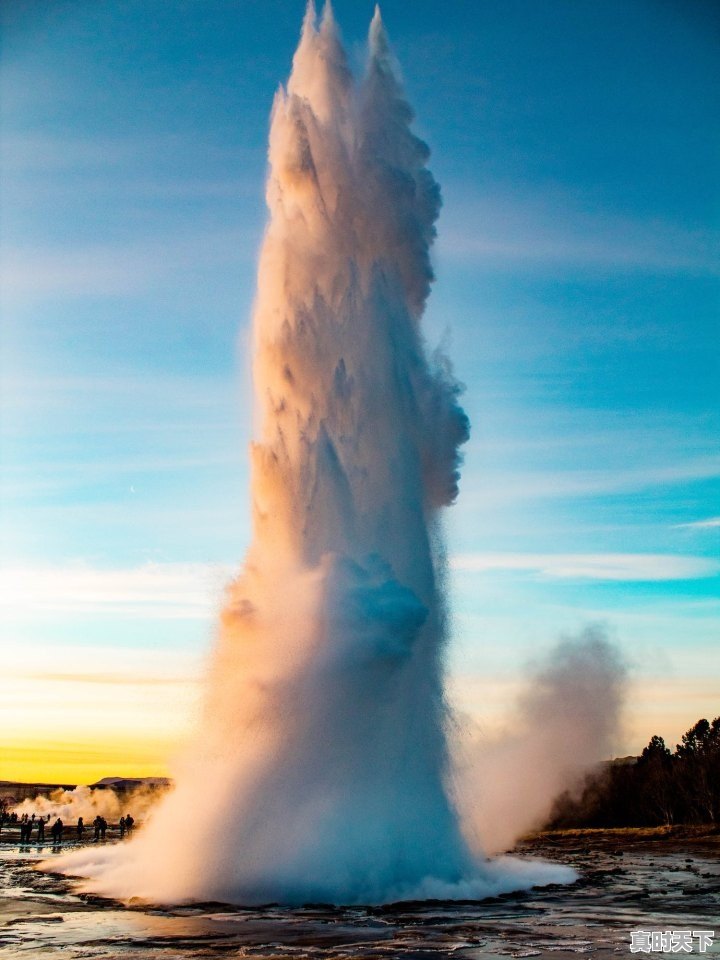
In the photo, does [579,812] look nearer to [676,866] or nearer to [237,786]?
[676,866]

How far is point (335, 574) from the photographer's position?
73.2 ft

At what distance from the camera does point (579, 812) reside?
78.8 metres

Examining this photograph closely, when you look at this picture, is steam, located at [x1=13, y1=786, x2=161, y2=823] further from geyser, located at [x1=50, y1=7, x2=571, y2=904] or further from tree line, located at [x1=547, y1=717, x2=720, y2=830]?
geyser, located at [x1=50, y1=7, x2=571, y2=904]

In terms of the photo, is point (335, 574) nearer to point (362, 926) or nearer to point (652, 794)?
point (362, 926)

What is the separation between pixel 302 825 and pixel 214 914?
3.12 metres

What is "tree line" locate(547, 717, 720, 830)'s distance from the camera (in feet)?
233

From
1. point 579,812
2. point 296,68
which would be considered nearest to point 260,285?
point 296,68

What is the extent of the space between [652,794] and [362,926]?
67.3 metres

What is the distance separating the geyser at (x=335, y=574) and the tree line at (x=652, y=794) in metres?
49.1
